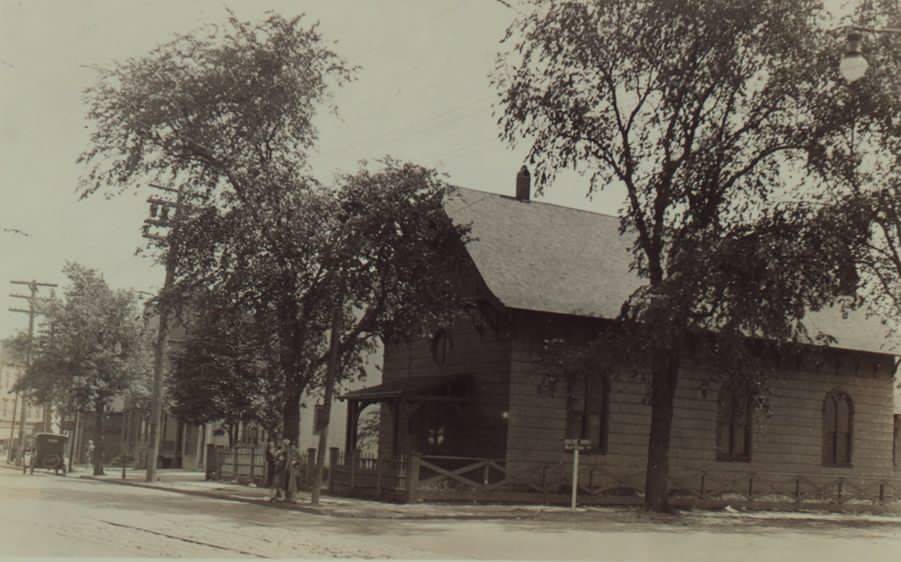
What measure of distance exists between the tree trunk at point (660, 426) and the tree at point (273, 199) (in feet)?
19.0

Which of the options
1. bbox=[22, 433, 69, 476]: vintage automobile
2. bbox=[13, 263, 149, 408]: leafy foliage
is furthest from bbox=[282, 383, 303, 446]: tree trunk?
bbox=[22, 433, 69, 476]: vintage automobile

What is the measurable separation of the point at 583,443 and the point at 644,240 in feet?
18.3

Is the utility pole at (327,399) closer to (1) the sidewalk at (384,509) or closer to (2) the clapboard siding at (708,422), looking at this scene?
(1) the sidewalk at (384,509)

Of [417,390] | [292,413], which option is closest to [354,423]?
[417,390]

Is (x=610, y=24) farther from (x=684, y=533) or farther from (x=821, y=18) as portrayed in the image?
(x=684, y=533)

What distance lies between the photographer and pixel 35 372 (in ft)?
150

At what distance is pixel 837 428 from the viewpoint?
35250 millimetres

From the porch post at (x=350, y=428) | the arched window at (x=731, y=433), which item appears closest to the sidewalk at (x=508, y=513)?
the porch post at (x=350, y=428)

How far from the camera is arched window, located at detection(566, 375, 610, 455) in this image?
97.7 feet

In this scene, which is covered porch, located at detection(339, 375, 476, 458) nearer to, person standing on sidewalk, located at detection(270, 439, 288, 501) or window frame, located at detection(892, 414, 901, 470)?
person standing on sidewalk, located at detection(270, 439, 288, 501)

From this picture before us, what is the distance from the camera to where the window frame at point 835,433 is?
114 feet

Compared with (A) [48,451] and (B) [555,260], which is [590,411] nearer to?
(B) [555,260]

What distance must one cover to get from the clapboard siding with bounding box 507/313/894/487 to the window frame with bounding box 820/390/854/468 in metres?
0.15

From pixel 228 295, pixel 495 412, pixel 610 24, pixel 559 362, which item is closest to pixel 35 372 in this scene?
pixel 228 295
